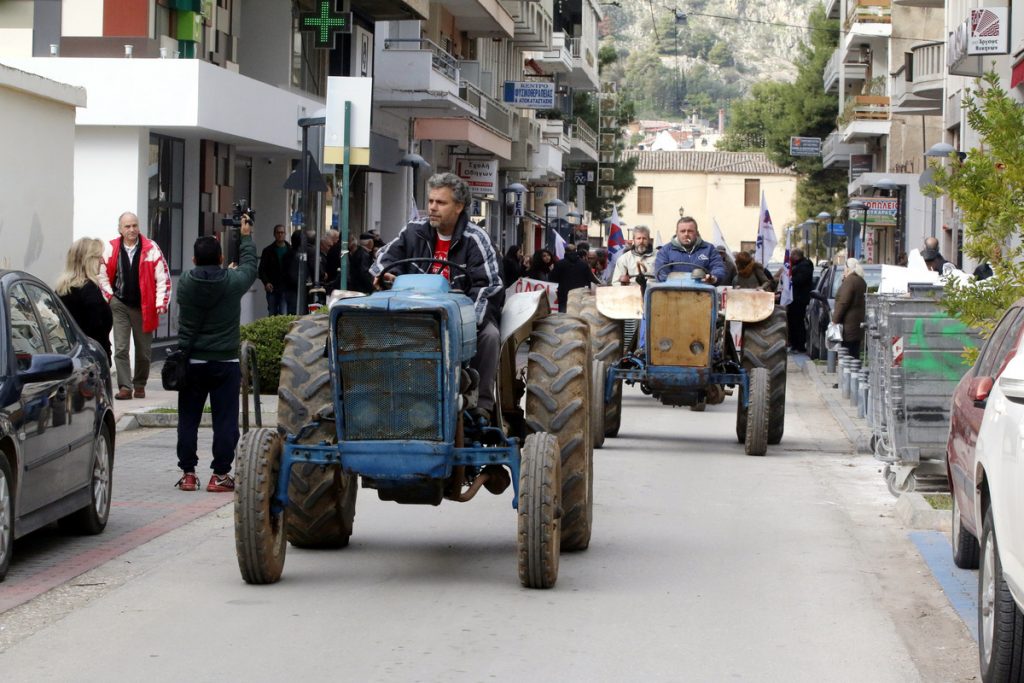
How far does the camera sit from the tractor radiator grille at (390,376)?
841 cm

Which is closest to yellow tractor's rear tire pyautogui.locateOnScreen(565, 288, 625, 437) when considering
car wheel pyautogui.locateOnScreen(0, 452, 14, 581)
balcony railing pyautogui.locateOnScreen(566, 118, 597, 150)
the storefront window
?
car wheel pyautogui.locateOnScreen(0, 452, 14, 581)

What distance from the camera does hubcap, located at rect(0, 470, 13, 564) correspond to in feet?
28.3

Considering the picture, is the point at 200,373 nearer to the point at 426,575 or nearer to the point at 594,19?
the point at 426,575

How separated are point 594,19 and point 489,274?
76270mm

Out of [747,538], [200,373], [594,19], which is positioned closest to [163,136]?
[200,373]

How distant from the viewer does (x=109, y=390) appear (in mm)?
10891

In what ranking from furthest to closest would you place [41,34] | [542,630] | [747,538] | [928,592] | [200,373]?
[41,34] → [200,373] → [747,538] → [928,592] → [542,630]

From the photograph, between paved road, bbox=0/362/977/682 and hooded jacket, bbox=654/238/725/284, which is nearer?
paved road, bbox=0/362/977/682

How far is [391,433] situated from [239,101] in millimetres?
17201

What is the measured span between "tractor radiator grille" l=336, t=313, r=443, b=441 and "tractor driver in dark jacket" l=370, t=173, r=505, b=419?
2.66 feet

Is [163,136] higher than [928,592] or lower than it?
higher

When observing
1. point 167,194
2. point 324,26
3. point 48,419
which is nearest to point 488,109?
point 324,26

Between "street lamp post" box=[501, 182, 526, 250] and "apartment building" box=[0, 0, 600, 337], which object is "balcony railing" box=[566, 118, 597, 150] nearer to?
"street lamp post" box=[501, 182, 526, 250]

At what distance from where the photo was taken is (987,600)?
6.90m
